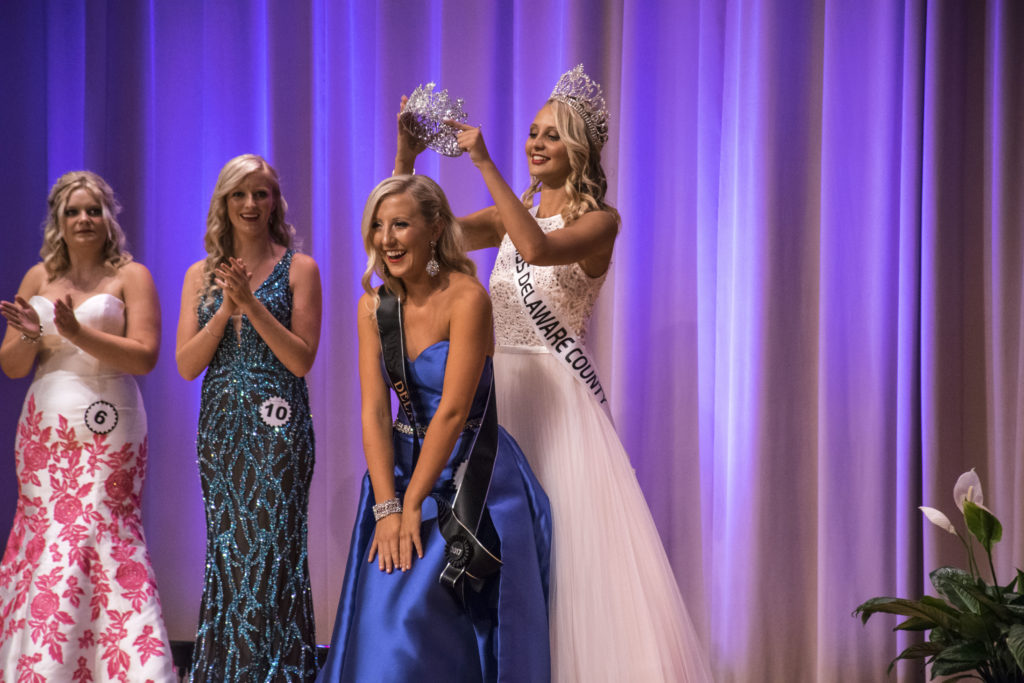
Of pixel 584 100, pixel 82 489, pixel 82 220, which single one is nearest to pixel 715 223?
pixel 584 100

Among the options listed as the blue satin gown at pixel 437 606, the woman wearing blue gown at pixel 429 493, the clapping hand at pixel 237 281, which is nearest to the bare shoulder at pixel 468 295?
the woman wearing blue gown at pixel 429 493

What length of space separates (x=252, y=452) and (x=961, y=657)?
6.46 feet

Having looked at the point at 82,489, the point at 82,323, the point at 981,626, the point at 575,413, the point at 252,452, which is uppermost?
the point at 82,323

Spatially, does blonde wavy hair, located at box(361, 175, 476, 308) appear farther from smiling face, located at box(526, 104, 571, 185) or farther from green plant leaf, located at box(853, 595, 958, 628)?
green plant leaf, located at box(853, 595, 958, 628)

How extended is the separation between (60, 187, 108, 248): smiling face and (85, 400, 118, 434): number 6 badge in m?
0.51

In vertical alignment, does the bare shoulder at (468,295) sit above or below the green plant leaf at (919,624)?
above

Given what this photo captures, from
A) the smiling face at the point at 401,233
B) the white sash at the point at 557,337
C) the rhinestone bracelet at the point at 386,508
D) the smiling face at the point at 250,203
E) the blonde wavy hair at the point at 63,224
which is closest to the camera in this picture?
the rhinestone bracelet at the point at 386,508

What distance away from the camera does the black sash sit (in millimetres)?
2117

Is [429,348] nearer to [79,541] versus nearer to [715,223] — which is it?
[79,541]

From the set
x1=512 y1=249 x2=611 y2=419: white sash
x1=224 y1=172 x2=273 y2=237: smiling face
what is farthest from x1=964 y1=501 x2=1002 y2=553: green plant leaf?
x1=224 y1=172 x2=273 y2=237: smiling face

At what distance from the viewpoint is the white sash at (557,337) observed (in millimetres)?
2582

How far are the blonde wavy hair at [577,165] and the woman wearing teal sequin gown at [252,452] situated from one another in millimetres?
816

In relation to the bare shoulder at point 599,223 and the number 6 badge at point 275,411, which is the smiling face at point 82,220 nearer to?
the number 6 badge at point 275,411

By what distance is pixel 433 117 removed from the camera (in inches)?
102
